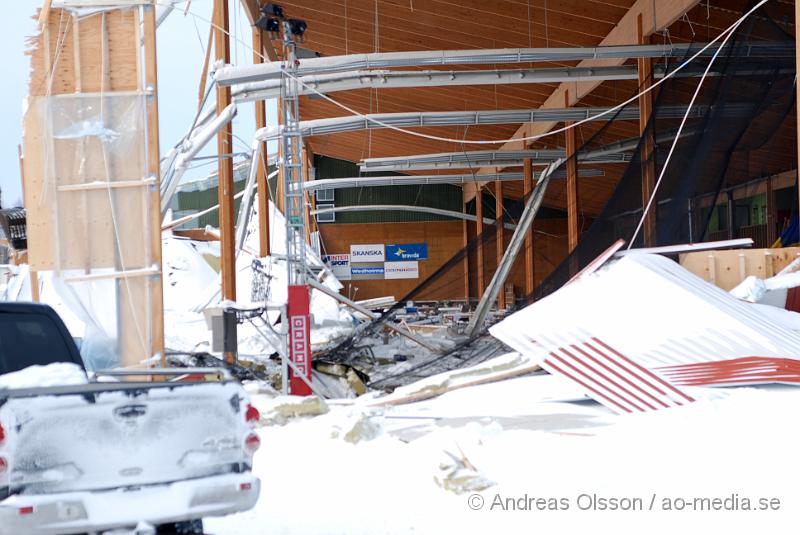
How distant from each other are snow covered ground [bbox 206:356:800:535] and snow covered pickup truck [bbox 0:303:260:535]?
0.89 m

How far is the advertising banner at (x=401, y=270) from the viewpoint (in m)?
44.2

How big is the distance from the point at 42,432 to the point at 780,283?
25.5 feet

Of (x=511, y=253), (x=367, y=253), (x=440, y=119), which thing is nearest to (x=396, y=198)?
(x=367, y=253)

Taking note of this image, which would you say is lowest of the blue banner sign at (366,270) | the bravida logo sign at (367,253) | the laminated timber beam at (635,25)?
the blue banner sign at (366,270)

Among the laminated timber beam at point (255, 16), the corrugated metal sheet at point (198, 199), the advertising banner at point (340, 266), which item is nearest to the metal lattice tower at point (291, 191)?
the laminated timber beam at point (255, 16)

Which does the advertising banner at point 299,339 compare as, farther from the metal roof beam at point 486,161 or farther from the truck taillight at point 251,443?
the metal roof beam at point 486,161

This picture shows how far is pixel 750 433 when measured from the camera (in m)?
5.87

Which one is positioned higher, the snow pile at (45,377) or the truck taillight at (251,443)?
the snow pile at (45,377)

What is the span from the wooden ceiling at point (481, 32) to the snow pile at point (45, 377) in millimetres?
8316

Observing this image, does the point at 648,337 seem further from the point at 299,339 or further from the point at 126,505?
the point at 299,339

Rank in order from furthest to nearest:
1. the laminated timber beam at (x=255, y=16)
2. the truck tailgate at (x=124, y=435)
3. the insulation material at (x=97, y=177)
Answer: the laminated timber beam at (x=255, y=16), the insulation material at (x=97, y=177), the truck tailgate at (x=124, y=435)

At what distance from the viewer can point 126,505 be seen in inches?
170

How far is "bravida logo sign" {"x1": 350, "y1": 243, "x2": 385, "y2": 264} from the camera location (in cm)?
4434

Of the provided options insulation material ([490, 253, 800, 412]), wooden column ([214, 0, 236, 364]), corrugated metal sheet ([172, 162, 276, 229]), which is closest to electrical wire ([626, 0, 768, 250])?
insulation material ([490, 253, 800, 412])
